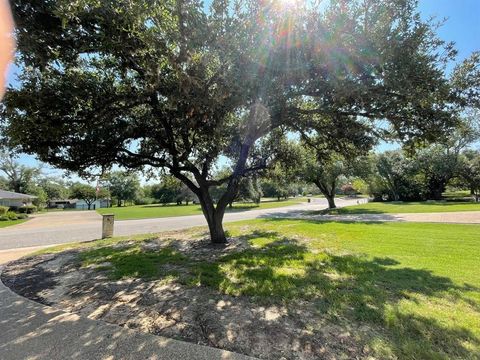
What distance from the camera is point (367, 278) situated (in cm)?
497

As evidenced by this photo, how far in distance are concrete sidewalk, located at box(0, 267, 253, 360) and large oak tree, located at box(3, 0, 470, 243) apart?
3.77 metres

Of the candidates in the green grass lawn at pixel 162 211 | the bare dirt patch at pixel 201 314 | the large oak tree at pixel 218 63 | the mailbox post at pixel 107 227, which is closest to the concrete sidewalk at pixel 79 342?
the bare dirt patch at pixel 201 314

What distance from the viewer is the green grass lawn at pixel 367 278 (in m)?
3.01

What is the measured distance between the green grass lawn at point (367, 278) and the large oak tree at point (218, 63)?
10.4 feet

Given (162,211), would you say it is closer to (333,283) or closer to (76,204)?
(333,283)

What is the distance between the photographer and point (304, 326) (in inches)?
126

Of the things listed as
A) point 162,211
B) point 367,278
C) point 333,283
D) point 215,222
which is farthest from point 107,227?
point 162,211

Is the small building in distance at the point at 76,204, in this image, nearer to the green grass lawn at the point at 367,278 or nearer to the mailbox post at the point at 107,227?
the mailbox post at the point at 107,227

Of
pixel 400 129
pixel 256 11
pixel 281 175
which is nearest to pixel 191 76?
pixel 256 11

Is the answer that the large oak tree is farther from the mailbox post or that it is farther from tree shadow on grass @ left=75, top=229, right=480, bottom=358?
the mailbox post

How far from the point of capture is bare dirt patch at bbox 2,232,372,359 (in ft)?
9.27

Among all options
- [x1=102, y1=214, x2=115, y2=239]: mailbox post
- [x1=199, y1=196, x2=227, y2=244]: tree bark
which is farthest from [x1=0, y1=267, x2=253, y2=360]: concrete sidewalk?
[x1=102, y1=214, x2=115, y2=239]: mailbox post

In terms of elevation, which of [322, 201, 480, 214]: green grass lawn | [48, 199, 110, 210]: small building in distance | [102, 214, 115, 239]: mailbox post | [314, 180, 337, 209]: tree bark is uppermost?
[48, 199, 110, 210]: small building in distance

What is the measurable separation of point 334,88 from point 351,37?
0.93 m
